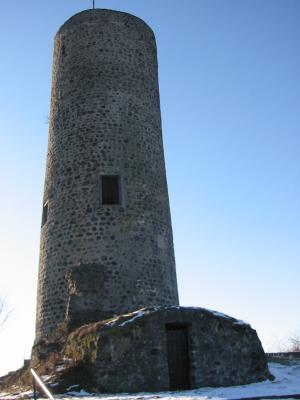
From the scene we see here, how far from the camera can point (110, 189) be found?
55.0ft

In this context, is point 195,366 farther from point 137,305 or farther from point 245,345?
point 137,305

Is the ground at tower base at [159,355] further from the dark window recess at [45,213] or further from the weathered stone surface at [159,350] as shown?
the dark window recess at [45,213]

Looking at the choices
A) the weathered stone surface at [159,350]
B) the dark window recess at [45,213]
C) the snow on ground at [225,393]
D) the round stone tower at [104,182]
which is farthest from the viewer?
the dark window recess at [45,213]

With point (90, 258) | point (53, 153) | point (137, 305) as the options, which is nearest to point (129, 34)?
point (53, 153)

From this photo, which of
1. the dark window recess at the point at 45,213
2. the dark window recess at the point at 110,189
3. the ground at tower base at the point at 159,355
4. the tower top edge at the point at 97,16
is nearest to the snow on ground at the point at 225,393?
the ground at tower base at the point at 159,355

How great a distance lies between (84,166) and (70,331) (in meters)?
5.61

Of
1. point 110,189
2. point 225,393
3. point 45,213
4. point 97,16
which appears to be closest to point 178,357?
point 225,393

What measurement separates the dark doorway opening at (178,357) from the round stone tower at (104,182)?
2.95m

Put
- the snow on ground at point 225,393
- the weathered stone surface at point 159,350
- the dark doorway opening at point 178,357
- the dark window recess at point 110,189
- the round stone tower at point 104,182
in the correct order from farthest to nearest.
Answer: the dark window recess at point 110,189 < the round stone tower at point 104,182 < the dark doorway opening at point 178,357 < the weathered stone surface at point 159,350 < the snow on ground at point 225,393

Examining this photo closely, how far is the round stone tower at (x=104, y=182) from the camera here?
50.6 feet

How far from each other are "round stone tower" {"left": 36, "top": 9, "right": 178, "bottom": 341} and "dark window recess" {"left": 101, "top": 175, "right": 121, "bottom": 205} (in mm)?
34

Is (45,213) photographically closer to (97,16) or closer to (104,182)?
(104,182)

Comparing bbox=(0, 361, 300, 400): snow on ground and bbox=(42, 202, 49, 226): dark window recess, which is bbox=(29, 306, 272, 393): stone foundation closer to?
bbox=(0, 361, 300, 400): snow on ground

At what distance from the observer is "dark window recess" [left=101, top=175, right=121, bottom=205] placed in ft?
54.4
